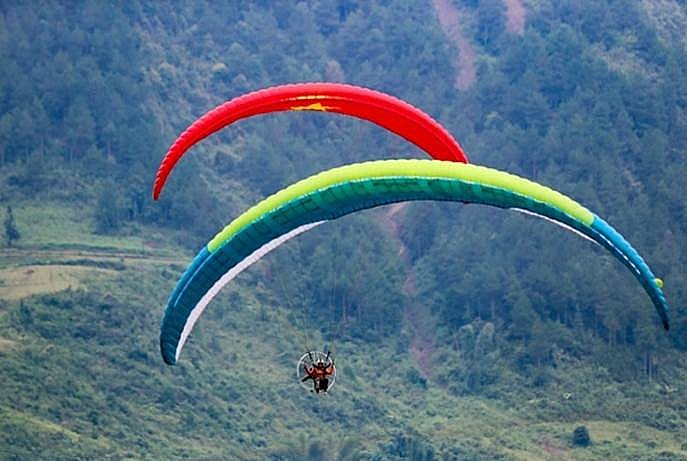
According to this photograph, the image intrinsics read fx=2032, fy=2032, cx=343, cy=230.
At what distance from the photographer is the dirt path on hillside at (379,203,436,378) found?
95.0m

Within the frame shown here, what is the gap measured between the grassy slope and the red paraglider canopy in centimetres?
2964

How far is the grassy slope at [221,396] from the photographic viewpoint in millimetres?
79000

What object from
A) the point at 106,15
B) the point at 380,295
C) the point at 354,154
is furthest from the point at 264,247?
the point at 106,15

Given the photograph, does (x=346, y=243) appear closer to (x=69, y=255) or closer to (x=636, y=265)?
(x=69, y=255)

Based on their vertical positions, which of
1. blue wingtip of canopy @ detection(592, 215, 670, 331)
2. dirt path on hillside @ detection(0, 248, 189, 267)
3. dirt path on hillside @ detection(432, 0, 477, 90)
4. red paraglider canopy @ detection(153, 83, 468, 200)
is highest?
dirt path on hillside @ detection(432, 0, 477, 90)

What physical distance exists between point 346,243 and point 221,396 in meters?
17.7

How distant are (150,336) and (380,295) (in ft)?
47.8

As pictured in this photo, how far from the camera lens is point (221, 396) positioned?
8544 centimetres

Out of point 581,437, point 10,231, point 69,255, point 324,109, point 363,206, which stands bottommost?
point 363,206

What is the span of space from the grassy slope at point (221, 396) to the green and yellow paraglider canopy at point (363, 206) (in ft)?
103

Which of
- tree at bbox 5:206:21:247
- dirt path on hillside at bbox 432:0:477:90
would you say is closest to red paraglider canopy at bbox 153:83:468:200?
tree at bbox 5:206:21:247

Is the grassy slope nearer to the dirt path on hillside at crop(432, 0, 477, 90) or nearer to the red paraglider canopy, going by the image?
the red paraglider canopy

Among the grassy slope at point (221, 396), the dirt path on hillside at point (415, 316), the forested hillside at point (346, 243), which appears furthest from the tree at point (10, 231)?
the dirt path on hillside at point (415, 316)

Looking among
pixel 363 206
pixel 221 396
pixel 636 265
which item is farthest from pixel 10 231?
pixel 636 265
